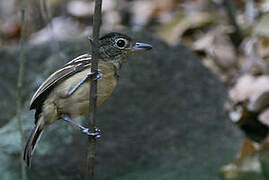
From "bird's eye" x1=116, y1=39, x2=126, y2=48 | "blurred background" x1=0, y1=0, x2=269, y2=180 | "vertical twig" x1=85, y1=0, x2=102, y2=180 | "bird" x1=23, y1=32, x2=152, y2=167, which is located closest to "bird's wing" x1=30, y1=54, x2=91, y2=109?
"bird" x1=23, y1=32, x2=152, y2=167

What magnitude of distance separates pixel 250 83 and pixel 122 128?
5.73ft

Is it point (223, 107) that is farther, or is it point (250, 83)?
point (250, 83)

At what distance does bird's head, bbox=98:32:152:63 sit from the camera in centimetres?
375

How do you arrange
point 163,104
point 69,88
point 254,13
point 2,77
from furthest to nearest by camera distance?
point 254,13
point 2,77
point 163,104
point 69,88

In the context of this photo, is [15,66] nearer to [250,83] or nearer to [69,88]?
[250,83]

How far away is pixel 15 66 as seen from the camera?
6797mm

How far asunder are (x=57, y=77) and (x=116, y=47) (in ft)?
1.75

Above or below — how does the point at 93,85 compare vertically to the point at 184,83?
above

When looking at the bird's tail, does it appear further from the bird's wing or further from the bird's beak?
the bird's beak

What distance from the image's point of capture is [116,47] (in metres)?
3.77

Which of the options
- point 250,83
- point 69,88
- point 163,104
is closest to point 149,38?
point 163,104

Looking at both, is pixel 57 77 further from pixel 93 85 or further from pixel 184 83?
pixel 184 83

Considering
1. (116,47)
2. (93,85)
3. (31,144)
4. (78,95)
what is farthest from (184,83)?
(93,85)

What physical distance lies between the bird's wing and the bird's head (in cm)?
23
